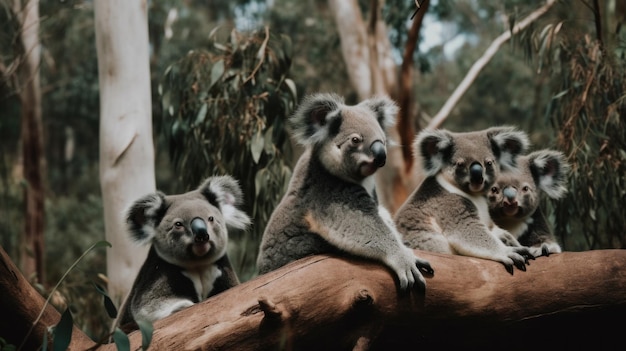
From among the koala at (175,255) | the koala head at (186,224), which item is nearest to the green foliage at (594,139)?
the koala head at (186,224)

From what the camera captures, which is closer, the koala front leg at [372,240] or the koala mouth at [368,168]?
the koala front leg at [372,240]

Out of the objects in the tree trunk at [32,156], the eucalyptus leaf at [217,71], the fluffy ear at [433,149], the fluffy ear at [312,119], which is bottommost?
the tree trunk at [32,156]

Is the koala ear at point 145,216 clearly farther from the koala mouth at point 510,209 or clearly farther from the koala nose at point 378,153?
the koala mouth at point 510,209

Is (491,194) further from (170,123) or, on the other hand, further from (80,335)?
(170,123)

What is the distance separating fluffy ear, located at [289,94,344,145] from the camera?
3.84 metres

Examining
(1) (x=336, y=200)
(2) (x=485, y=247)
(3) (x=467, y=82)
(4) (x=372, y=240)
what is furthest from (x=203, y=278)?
(3) (x=467, y=82)

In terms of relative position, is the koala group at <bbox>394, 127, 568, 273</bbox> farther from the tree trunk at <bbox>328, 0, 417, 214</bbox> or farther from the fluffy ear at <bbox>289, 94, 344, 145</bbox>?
the tree trunk at <bbox>328, 0, 417, 214</bbox>

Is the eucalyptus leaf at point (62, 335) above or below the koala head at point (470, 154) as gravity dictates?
below

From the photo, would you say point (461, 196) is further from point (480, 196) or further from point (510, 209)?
point (510, 209)

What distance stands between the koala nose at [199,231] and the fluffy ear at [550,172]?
2102 millimetres

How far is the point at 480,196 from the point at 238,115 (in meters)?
2.94

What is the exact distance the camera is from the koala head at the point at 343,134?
11.9 feet

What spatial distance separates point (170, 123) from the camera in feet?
22.0

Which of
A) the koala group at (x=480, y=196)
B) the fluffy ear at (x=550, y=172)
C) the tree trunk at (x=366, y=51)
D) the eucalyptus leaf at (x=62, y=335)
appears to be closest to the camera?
the eucalyptus leaf at (x=62, y=335)
